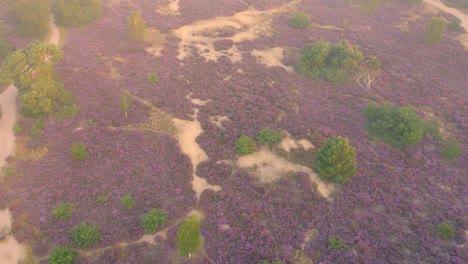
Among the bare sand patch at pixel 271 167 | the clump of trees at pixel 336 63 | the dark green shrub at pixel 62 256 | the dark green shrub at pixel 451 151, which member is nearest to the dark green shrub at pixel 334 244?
the bare sand patch at pixel 271 167

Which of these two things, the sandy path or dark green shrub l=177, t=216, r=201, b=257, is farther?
the sandy path

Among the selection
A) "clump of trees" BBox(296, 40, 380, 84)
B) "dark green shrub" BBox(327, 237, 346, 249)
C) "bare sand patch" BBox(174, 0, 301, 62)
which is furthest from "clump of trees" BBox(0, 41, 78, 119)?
"clump of trees" BBox(296, 40, 380, 84)

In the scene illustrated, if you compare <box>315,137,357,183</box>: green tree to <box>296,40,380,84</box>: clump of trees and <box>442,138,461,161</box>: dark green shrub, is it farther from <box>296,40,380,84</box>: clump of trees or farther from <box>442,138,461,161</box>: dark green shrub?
<box>296,40,380,84</box>: clump of trees

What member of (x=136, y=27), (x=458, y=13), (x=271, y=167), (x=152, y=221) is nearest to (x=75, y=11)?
(x=136, y=27)

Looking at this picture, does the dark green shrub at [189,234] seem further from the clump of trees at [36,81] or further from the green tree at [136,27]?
the green tree at [136,27]

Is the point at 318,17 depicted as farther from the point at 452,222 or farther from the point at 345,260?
the point at 345,260

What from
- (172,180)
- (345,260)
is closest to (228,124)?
(172,180)

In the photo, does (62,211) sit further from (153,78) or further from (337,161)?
(337,161)
